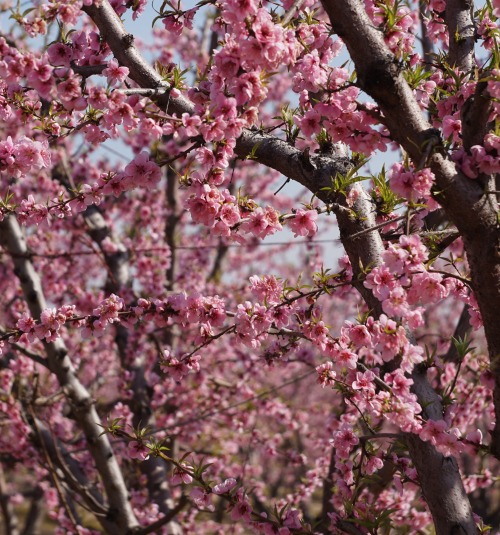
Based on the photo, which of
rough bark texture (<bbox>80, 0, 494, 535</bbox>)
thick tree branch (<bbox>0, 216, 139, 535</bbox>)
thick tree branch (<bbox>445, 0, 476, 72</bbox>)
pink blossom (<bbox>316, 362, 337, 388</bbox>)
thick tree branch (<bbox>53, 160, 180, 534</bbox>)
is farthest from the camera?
thick tree branch (<bbox>53, 160, 180, 534</bbox>)

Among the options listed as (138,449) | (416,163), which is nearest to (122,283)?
(138,449)

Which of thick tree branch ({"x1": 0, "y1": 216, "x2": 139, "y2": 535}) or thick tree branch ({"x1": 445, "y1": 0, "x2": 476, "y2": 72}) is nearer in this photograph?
thick tree branch ({"x1": 445, "y1": 0, "x2": 476, "y2": 72})

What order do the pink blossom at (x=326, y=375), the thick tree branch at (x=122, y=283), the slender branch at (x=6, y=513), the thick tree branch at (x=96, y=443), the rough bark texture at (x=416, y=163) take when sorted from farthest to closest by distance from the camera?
the slender branch at (x=6, y=513) → the thick tree branch at (x=122, y=283) → the thick tree branch at (x=96, y=443) → the pink blossom at (x=326, y=375) → the rough bark texture at (x=416, y=163)

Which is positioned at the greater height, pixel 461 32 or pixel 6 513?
pixel 461 32

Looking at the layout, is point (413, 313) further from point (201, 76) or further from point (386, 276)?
point (201, 76)

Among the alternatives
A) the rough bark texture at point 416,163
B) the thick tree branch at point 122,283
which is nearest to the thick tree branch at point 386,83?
the rough bark texture at point 416,163

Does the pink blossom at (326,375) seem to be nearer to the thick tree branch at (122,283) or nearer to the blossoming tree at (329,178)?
the blossoming tree at (329,178)

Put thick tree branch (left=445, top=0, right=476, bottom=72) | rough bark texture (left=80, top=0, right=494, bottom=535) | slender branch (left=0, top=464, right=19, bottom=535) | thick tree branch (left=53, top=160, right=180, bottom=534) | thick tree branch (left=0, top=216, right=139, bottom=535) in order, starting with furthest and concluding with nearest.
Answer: slender branch (left=0, top=464, right=19, bottom=535)
thick tree branch (left=53, top=160, right=180, bottom=534)
thick tree branch (left=0, top=216, right=139, bottom=535)
thick tree branch (left=445, top=0, right=476, bottom=72)
rough bark texture (left=80, top=0, right=494, bottom=535)

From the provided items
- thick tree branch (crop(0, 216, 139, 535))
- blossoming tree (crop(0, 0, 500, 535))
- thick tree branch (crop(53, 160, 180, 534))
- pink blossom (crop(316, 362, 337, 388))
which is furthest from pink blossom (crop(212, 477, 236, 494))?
thick tree branch (crop(53, 160, 180, 534))

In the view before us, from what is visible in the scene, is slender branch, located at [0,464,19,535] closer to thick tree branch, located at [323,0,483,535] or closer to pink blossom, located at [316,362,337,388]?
pink blossom, located at [316,362,337,388]

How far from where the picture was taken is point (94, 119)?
2.79 meters

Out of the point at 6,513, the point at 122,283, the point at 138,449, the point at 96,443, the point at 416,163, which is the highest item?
the point at 122,283

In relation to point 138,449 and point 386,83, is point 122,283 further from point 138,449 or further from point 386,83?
point 386,83

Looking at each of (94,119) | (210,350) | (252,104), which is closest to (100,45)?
(94,119)
